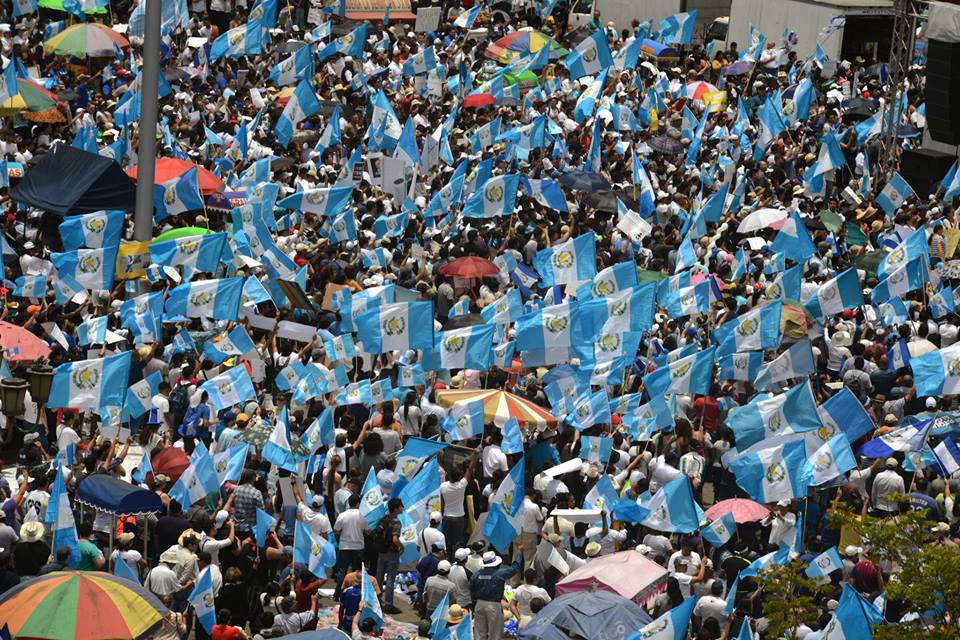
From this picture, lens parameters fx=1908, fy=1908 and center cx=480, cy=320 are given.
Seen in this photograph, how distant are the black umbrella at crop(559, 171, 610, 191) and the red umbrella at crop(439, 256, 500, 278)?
3775 mm

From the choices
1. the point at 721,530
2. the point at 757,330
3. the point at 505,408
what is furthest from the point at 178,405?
the point at 757,330

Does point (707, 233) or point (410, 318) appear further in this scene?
point (707, 233)

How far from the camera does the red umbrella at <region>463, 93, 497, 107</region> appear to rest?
3362 cm

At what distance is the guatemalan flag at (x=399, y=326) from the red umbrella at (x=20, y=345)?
3.50m

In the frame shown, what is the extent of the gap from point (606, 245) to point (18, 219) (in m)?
8.36

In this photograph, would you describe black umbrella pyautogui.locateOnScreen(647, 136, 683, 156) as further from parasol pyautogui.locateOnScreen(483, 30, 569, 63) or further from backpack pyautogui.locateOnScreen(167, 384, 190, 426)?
backpack pyautogui.locateOnScreen(167, 384, 190, 426)

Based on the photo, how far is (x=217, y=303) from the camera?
72.1 feet

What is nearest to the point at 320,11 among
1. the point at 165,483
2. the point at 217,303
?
the point at 217,303

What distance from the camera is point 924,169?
32125 millimetres

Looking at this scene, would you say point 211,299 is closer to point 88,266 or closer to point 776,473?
point 88,266

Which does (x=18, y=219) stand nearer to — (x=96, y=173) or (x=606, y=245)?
(x=96, y=173)

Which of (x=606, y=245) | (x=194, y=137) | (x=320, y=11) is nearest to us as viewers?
(x=606, y=245)

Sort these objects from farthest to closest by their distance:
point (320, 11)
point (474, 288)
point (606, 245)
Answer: point (320, 11) → point (606, 245) → point (474, 288)

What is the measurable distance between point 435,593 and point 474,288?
954 cm
